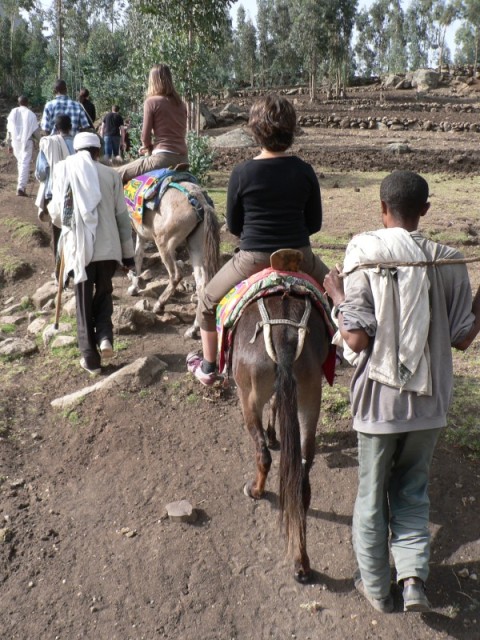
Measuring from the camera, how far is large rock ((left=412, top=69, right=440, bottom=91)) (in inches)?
1693

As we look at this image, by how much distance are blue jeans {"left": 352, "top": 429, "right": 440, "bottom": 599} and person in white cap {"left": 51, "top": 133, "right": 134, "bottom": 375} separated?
299cm

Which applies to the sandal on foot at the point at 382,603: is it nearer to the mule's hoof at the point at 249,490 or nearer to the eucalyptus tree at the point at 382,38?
the mule's hoof at the point at 249,490

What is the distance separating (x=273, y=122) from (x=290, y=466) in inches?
74.2

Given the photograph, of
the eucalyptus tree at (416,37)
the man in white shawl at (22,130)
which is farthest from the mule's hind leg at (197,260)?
the eucalyptus tree at (416,37)

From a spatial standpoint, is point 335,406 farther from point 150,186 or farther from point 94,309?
point 150,186

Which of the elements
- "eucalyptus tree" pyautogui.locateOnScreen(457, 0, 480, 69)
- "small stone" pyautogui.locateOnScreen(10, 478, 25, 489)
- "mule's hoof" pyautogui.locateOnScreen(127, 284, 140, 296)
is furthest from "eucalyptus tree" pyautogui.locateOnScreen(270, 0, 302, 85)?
"small stone" pyautogui.locateOnScreen(10, 478, 25, 489)

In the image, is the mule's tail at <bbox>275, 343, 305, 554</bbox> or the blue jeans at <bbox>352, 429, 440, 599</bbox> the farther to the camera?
the mule's tail at <bbox>275, 343, 305, 554</bbox>

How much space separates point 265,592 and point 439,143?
19.6 m

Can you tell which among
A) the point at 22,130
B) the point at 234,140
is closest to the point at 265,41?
the point at 234,140

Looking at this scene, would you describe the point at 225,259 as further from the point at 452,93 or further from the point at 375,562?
the point at 452,93

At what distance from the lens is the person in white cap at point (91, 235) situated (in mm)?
5137

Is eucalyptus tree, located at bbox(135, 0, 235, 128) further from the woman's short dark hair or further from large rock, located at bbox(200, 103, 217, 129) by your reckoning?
large rock, located at bbox(200, 103, 217, 129)

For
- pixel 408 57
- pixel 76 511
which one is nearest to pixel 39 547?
pixel 76 511

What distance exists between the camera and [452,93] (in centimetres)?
4078
